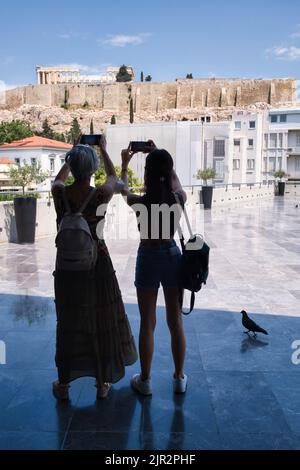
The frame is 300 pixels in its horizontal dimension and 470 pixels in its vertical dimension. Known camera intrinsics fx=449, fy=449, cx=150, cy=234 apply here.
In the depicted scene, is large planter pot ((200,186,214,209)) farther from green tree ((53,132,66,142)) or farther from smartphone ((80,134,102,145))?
green tree ((53,132,66,142))

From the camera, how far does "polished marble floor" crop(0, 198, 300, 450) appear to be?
8.07 ft

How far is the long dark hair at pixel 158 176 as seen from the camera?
2674 millimetres

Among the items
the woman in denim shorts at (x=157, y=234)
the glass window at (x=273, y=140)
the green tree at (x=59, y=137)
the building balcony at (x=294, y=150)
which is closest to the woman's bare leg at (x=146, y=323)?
the woman in denim shorts at (x=157, y=234)

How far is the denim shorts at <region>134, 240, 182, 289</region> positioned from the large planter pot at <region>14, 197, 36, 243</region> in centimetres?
623

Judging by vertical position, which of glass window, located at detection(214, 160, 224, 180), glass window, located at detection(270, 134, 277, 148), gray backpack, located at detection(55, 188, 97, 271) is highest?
glass window, located at detection(270, 134, 277, 148)

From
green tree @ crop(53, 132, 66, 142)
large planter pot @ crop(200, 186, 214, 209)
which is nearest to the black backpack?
large planter pot @ crop(200, 186, 214, 209)

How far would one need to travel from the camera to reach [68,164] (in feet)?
8.66

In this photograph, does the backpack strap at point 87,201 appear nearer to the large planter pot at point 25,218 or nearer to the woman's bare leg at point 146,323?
the woman's bare leg at point 146,323

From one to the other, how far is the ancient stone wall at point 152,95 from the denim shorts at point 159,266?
9594 cm

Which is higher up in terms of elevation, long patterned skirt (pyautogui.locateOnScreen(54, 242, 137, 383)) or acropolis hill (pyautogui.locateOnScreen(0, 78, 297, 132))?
acropolis hill (pyautogui.locateOnScreen(0, 78, 297, 132))

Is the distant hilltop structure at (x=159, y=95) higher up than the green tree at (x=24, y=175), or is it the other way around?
the distant hilltop structure at (x=159, y=95)
